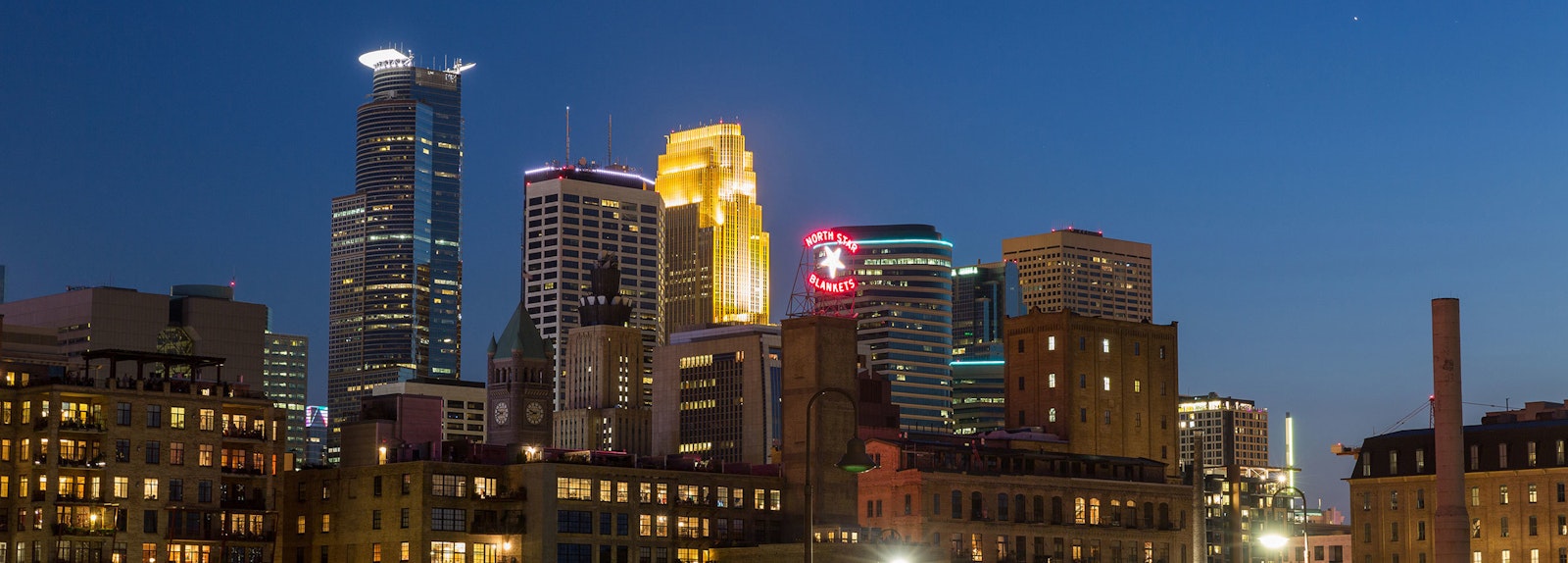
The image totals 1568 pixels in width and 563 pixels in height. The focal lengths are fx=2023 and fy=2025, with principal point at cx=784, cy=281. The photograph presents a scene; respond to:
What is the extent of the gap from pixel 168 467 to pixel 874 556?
2689 inches

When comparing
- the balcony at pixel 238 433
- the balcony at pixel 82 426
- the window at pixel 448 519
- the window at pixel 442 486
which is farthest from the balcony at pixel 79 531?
the window at pixel 442 486

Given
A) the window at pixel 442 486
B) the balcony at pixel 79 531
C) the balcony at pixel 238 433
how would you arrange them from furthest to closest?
the window at pixel 442 486
the balcony at pixel 238 433
the balcony at pixel 79 531

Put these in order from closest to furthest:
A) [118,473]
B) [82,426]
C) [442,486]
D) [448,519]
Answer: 1. [82,426]
2. [118,473]
3. [448,519]
4. [442,486]

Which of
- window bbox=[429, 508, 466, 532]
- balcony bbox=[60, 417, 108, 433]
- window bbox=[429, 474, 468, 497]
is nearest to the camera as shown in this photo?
balcony bbox=[60, 417, 108, 433]

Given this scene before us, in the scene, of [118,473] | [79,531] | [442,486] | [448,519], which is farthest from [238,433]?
[448,519]

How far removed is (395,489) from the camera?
19925 centimetres

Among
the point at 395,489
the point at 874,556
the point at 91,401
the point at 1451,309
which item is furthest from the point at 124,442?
the point at 1451,309

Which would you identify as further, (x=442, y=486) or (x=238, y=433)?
(x=442, y=486)

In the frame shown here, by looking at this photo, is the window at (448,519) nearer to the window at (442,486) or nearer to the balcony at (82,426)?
the window at (442,486)

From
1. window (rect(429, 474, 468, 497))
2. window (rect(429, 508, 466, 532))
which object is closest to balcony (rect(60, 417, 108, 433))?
window (rect(429, 474, 468, 497))

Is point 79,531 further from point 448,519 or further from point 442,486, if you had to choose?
point 448,519

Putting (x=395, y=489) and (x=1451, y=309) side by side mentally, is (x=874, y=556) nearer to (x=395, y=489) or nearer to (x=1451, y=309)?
(x=395, y=489)

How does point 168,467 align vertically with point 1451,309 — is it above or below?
below

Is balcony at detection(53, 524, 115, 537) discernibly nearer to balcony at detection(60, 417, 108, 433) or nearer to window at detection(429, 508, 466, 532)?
balcony at detection(60, 417, 108, 433)
